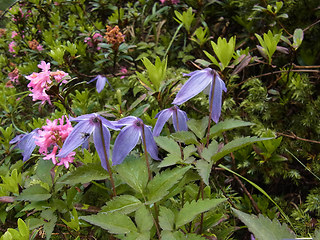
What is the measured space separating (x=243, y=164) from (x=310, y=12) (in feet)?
3.93

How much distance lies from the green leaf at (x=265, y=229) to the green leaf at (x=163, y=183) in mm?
216

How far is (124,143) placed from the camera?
33.2 inches

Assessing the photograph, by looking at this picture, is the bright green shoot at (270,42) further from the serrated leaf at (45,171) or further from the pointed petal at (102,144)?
the serrated leaf at (45,171)

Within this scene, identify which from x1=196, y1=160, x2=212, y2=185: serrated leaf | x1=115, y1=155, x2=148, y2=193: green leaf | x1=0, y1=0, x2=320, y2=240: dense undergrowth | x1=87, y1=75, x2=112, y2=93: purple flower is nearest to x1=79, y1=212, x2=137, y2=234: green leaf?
x1=0, y1=0, x2=320, y2=240: dense undergrowth

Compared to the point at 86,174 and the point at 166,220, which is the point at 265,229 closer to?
the point at 166,220

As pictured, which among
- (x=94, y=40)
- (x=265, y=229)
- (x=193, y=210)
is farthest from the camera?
(x=94, y=40)

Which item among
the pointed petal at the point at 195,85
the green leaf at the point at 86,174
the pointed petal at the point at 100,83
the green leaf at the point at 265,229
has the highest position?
the pointed petal at the point at 195,85

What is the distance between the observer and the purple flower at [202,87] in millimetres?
837

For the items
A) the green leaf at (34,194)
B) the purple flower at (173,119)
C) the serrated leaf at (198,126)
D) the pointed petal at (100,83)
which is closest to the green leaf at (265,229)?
the serrated leaf at (198,126)

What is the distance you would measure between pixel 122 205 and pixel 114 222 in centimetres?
7

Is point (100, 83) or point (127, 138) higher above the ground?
point (127, 138)

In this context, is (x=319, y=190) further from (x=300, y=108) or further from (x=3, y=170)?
(x=3, y=170)

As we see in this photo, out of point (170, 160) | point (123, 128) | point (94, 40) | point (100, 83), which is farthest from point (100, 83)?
point (170, 160)

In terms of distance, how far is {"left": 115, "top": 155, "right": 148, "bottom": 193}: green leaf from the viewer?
792mm
